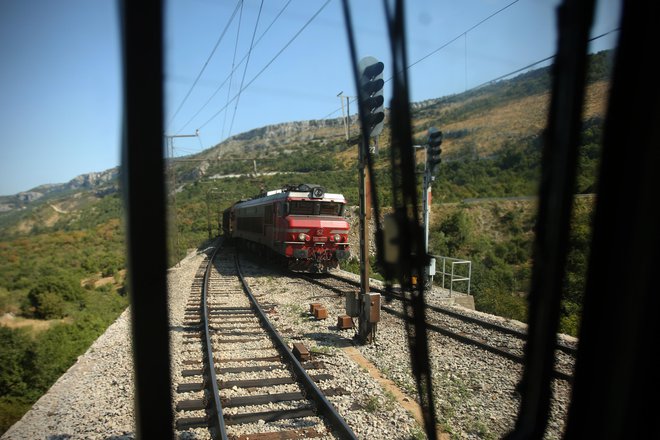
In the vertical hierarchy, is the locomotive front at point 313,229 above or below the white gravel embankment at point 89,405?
above

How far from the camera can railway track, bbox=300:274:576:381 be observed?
7066mm

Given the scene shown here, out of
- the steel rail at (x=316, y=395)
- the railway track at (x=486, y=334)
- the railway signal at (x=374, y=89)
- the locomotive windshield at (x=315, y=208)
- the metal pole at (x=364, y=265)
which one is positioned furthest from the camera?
the locomotive windshield at (x=315, y=208)

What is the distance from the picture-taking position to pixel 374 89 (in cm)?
632

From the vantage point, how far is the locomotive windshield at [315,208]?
54.1 feet

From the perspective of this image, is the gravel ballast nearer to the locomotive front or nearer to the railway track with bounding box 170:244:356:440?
the railway track with bounding box 170:244:356:440

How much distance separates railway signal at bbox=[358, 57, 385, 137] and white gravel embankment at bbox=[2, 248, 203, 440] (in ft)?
11.5

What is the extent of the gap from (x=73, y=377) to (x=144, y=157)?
23.5 ft

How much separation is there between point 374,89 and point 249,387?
4393mm

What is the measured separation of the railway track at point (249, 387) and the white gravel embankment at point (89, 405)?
713 millimetres

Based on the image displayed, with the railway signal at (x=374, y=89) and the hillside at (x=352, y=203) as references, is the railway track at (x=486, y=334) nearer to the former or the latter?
the hillside at (x=352, y=203)

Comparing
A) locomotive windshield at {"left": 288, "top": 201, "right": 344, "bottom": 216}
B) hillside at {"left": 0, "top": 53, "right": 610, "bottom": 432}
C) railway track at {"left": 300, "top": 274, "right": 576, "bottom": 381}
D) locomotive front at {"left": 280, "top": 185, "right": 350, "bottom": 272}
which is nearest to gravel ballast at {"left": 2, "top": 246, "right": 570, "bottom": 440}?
railway track at {"left": 300, "top": 274, "right": 576, "bottom": 381}

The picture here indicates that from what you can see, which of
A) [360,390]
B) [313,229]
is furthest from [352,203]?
[360,390]

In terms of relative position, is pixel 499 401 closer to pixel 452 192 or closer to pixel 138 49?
pixel 138 49

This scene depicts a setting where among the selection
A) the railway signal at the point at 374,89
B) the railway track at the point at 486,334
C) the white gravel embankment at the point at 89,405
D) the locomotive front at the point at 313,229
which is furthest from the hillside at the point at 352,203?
the locomotive front at the point at 313,229
